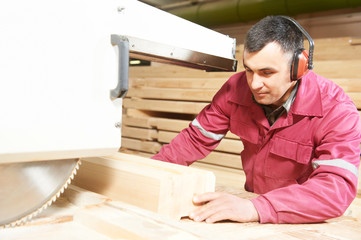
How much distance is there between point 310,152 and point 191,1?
4.08 metres

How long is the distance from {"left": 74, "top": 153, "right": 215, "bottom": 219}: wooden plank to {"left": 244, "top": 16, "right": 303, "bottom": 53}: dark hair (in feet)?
2.39

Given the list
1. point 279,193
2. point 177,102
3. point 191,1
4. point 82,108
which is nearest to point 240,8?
point 191,1

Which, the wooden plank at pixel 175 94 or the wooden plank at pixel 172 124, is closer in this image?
the wooden plank at pixel 175 94

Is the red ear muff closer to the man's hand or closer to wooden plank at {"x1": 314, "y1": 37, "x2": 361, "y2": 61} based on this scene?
the man's hand

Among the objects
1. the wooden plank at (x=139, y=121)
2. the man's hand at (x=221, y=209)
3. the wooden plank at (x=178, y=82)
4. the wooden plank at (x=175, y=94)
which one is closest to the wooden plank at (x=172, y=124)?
the wooden plank at (x=139, y=121)

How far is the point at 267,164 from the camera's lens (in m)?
2.05

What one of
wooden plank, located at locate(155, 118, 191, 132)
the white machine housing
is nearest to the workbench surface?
the white machine housing

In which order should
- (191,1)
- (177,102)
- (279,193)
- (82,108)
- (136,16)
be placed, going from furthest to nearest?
(191,1)
(177,102)
(279,193)
(136,16)
(82,108)

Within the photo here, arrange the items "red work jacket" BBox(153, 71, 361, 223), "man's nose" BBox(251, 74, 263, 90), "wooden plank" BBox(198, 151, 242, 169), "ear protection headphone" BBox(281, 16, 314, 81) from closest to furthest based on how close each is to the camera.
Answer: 1. "red work jacket" BBox(153, 71, 361, 223)
2. "ear protection headphone" BBox(281, 16, 314, 81)
3. "man's nose" BBox(251, 74, 263, 90)
4. "wooden plank" BBox(198, 151, 242, 169)

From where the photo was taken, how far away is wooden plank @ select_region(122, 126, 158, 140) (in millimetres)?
4301

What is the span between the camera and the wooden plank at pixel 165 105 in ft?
12.4

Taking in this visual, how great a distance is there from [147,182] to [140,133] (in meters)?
3.16

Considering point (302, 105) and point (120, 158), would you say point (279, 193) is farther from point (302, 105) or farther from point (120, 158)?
point (120, 158)

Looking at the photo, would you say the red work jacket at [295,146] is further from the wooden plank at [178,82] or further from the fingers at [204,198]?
the wooden plank at [178,82]
